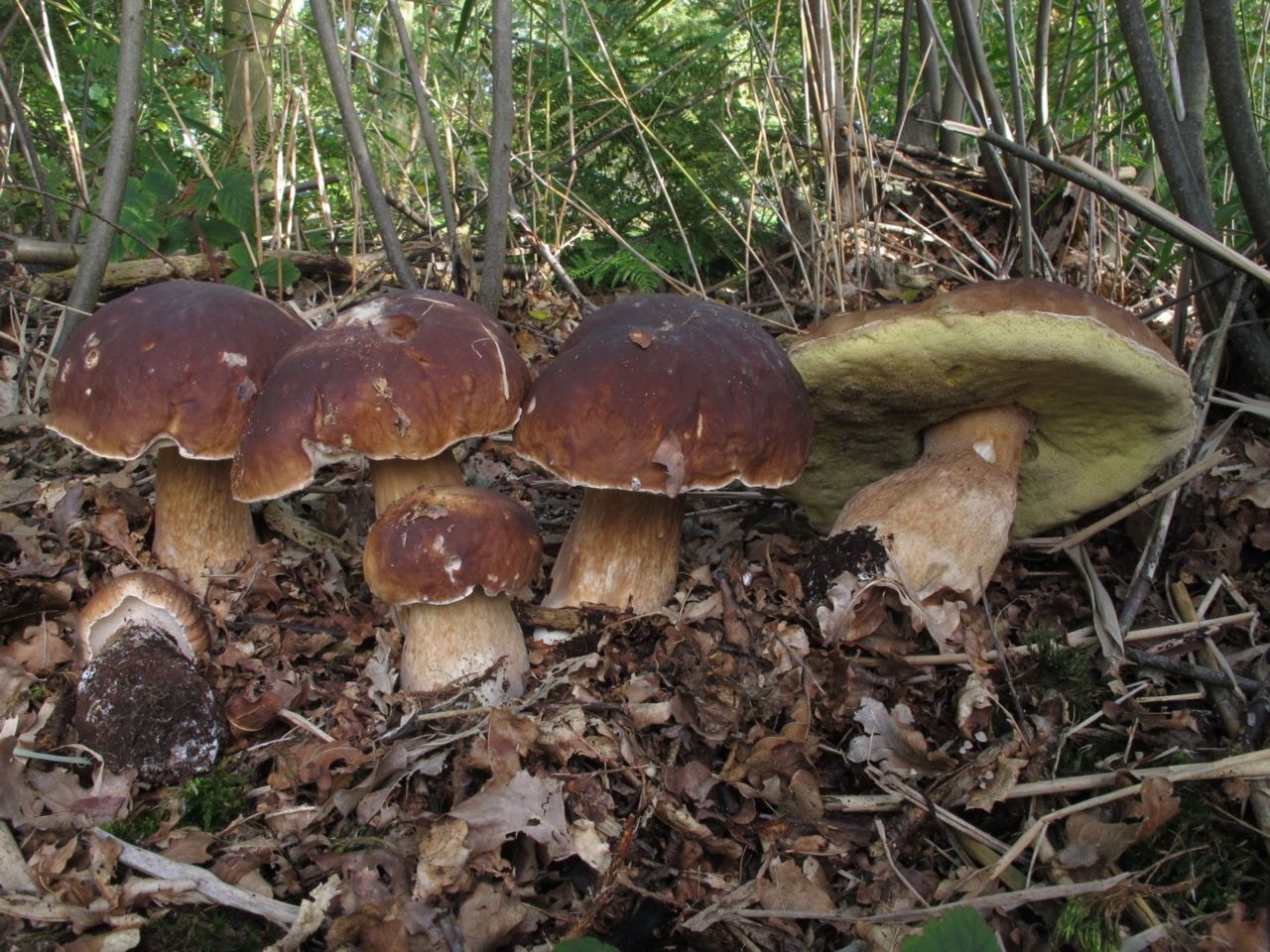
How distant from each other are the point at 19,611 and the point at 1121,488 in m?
3.38

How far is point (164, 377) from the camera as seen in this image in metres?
2.32

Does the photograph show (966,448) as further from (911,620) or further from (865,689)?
(865,689)

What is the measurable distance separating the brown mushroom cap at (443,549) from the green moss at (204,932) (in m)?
0.73

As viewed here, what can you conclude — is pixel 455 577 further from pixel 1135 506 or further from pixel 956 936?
pixel 1135 506

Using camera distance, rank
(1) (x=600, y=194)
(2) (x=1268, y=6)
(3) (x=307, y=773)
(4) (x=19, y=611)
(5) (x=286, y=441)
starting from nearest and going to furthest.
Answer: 1. (3) (x=307, y=773)
2. (5) (x=286, y=441)
3. (4) (x=19, y=611)
4. (2) (x=1268, y=6)
5. (1) (x=600, y=194)

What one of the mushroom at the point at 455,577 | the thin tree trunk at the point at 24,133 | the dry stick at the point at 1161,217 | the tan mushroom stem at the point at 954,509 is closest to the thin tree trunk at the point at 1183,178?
the dry stick at the point at 1161,217

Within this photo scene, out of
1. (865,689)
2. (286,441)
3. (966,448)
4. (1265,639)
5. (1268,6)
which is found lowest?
(1265,639)

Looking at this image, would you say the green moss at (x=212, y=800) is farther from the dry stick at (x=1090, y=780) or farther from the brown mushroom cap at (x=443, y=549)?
the dry stick at (x=1090, y=780)

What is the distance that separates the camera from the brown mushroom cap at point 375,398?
2.10m

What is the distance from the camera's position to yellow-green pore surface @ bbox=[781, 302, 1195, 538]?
6.28 ft

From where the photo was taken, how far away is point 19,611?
2402 millimetres

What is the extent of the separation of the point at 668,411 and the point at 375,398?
2.47 ft

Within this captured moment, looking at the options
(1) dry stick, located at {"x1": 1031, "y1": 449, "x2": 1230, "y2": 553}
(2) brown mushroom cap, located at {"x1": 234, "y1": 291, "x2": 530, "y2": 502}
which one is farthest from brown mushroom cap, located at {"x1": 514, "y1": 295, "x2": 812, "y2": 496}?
(1) dry stick, located at {"x1": 1031, "y1": 449, "x2": 1230, "y2": 553}

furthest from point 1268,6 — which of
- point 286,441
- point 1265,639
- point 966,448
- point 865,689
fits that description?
point 286,441
